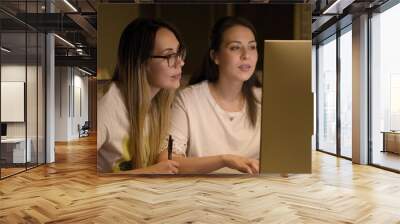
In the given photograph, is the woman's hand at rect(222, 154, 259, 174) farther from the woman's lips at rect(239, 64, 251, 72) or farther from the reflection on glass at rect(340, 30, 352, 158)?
the reflection on glass at rect(340, 30, 352, 158)

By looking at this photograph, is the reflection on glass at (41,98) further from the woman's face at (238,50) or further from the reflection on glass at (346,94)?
the reflection on glass at (346,94)

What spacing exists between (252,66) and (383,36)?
3.25m

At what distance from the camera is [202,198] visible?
5.43 meters

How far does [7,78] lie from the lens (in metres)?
7.28

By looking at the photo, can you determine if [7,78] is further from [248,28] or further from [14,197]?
[248,28]

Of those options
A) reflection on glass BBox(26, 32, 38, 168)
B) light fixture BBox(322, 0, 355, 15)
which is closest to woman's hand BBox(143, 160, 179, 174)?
reflection on glass BBox(26, 32, 38, 168)

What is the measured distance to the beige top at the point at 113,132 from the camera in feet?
22.9

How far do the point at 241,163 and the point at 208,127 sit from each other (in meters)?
0.82

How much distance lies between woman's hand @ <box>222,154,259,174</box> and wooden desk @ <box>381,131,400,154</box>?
3075 mm

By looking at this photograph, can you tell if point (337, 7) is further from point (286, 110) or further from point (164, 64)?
point (164, 64)

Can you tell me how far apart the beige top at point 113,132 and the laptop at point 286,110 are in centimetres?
206

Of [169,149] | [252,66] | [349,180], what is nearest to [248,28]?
[252,66]

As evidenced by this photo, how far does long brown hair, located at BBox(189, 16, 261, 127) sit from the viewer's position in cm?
697

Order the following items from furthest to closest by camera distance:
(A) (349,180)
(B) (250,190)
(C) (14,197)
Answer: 1. (A) (349,180)
2. (B) (250,190)
3. (C) (14,197)
